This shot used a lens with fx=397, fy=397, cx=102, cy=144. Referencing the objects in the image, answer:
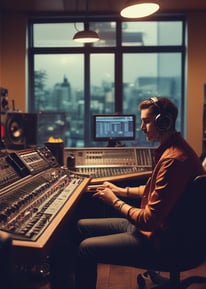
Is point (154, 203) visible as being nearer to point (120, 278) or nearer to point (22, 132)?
point (120, 278)

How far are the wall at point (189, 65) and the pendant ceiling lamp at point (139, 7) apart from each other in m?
3.01

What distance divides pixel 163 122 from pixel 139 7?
1.14 meters

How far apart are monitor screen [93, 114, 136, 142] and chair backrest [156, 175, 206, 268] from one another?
1.83 metres

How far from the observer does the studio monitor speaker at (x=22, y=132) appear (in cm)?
328

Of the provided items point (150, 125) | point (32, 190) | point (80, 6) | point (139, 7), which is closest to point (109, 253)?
point (32, 190)

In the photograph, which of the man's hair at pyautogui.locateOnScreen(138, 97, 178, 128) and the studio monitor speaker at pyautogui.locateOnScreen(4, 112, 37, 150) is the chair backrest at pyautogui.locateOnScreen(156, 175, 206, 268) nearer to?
the man's hair at pyautogui.locateOnScreen(138, 97, 178, 128)

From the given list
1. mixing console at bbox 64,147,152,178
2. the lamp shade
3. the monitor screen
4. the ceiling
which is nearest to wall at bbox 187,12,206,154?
the ceiling

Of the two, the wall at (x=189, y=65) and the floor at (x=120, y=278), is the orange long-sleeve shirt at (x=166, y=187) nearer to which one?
the floor at (x=120, y=278)

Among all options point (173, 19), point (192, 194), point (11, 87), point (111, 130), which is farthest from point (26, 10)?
point (192, 194)

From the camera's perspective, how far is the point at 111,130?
11.6 feet

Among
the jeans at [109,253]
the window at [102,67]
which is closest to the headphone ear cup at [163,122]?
the jeans at [109,253]

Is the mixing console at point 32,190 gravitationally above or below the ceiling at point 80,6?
below

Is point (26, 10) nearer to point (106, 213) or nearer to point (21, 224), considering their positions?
point (106, 213)

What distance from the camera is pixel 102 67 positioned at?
6.02 m
